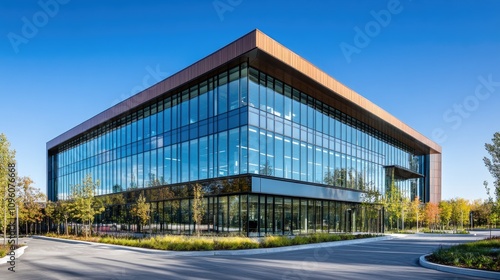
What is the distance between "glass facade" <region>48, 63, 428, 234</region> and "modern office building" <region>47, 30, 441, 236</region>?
0.10 meters

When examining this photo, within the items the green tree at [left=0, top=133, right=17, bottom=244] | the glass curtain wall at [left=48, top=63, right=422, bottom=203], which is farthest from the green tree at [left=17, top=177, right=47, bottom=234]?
the green tree at [left=0, top=133, right=17, bottom=244]

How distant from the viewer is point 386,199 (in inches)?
1831

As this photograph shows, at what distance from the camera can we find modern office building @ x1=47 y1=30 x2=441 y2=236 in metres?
28.2

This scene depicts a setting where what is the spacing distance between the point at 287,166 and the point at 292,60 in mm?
8672

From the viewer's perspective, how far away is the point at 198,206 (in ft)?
95.0

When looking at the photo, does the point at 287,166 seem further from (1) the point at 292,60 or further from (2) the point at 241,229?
(1) the point at 292,60

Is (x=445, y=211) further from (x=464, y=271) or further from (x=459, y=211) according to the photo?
(x=464, y=271)

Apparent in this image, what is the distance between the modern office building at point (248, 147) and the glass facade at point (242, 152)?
0.34 ft

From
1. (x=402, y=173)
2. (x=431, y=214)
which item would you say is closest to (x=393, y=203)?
(x=402, y=173)

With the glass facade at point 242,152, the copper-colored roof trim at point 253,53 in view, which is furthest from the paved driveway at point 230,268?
the copper-colored roof trim at point 253,53

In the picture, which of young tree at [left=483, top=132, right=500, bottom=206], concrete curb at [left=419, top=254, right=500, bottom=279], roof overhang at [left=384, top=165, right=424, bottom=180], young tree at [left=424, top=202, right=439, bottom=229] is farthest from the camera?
young tree at [left=424, top=202, right=439, bottom=229]

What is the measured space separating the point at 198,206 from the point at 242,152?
5370 millimetres

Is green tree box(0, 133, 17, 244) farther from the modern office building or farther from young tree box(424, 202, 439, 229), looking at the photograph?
young tree box(424, 202, 439, 229)

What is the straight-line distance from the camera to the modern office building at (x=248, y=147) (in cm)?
2822
